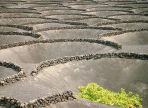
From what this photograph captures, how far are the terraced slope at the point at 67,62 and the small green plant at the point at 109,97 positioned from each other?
0.43 metres

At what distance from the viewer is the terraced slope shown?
8.07 metres

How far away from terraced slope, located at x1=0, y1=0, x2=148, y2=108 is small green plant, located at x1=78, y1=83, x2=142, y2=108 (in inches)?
17.0

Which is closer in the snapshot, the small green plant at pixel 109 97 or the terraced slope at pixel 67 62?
the terraced slope at pixel 67 62

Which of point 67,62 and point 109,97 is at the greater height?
point 67,62

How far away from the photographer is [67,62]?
43.5ft

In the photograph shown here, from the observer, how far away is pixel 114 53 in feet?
46.4

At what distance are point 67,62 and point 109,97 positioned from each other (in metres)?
4.23

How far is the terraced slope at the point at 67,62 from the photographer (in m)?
8.07

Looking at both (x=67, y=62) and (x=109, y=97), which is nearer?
(x=109, y=97)

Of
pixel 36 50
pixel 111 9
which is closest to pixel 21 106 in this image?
pixel 36 50

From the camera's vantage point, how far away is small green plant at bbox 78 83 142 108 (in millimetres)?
9297

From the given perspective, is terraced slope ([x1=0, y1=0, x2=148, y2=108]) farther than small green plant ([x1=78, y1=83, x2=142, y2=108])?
No

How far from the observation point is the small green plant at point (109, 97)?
9297 mm

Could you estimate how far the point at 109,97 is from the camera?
31.1 feet
